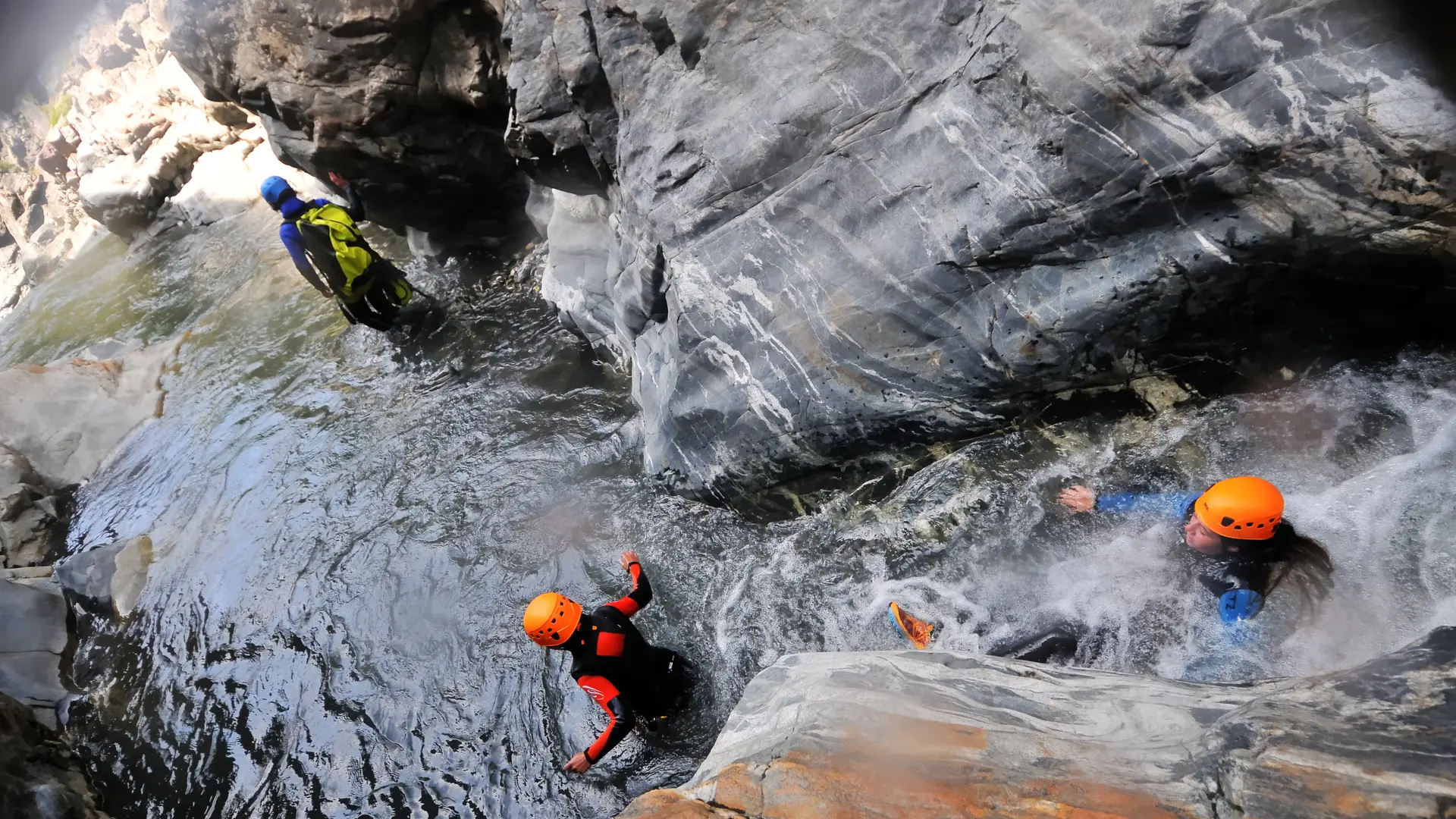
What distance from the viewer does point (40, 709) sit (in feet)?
20.4

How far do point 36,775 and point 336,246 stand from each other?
536 cm

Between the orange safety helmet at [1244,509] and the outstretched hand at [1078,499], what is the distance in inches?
30.0

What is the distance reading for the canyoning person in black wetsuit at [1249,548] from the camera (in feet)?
11.3

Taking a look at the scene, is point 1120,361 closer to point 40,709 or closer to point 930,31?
point 930,31

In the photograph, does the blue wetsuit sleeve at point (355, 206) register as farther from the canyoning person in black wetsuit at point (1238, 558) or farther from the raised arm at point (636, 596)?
the canyoning person in black wetsuit at point (1238, 558)

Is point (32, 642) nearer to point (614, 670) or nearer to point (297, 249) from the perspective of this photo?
point (297, 249)

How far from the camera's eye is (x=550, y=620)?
3.97 m

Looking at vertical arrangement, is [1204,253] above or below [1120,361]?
above

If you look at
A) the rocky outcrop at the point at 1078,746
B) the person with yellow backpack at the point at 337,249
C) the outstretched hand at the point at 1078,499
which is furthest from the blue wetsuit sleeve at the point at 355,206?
the outstretched hand at the point at 1078,499

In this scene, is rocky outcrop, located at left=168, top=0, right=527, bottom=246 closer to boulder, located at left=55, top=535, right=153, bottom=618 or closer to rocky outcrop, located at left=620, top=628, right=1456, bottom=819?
boulder, located at left=55, top=535, right=153, bottom=618

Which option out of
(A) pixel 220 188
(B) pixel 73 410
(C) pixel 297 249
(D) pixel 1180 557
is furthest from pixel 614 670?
(A) pixel 220 188

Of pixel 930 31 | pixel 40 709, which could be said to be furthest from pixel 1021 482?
pixel 40 709

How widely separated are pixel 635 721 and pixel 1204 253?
4171 mm

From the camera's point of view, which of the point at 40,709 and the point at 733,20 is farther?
the point at 40,709
